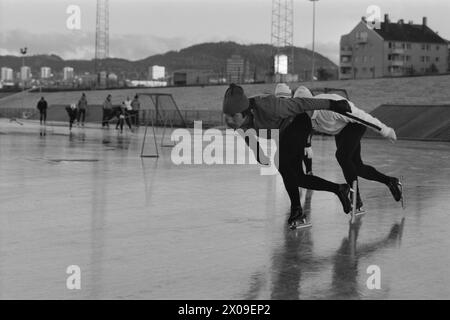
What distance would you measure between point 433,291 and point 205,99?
65.0 meters

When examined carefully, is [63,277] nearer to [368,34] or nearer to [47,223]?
[47,223]

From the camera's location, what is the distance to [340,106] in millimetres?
7344

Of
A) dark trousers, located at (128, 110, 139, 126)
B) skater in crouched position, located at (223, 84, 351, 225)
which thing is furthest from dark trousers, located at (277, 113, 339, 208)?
dark trousers, located at (128, 110, 139, 126)

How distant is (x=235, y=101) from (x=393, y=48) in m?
119

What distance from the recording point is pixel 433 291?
472 centimetres

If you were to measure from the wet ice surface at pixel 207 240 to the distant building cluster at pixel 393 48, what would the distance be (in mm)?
112857

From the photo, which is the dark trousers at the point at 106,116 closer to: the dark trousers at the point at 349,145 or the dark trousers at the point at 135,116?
the dark trousers at the point at 135,116

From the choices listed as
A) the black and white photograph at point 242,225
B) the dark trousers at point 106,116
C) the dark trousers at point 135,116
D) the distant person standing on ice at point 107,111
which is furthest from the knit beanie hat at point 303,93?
the dark trousers at point 106,116

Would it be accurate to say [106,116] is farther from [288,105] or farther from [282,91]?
[288,105]

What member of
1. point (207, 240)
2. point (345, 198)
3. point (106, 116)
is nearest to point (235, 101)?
point (207, 240)

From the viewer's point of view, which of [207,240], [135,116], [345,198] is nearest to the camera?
[207,240]

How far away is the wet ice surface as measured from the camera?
478cm
